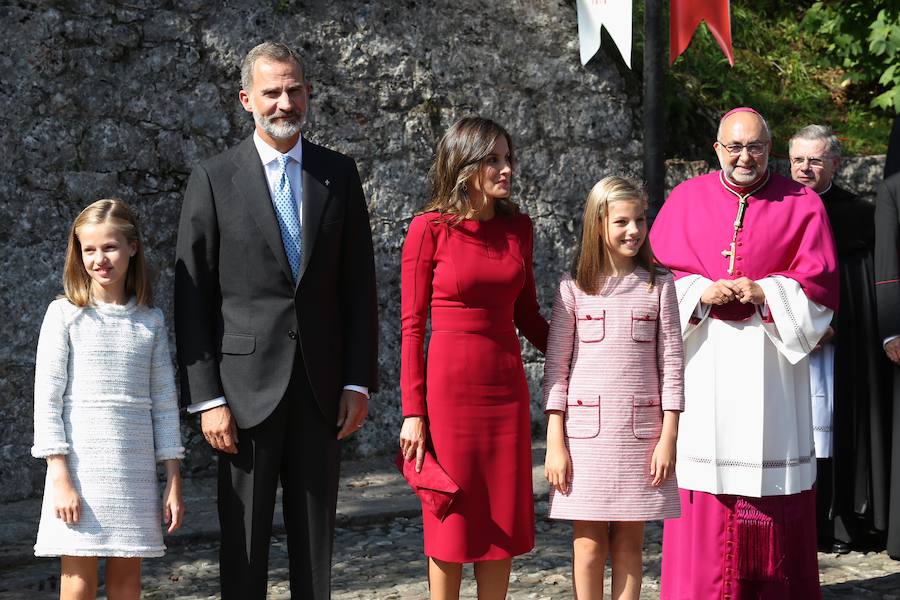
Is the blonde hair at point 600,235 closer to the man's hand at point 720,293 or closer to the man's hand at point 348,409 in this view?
the man's hand at point 720,293

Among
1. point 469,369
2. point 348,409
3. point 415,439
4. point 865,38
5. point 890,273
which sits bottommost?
point 415,439

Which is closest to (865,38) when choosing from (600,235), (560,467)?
(600,235)

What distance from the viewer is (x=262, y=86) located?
3973 millimetres

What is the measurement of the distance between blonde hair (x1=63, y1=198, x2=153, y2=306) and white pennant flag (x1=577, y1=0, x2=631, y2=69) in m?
4.05

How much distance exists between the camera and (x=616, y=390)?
4289 mm

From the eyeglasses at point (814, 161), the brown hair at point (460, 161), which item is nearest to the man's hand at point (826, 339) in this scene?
the eyeglasses at point (814, 161)

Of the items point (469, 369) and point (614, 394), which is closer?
point (469, 369)

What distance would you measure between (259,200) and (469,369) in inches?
33.8

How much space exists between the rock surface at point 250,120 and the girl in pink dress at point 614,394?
3201 millimetres

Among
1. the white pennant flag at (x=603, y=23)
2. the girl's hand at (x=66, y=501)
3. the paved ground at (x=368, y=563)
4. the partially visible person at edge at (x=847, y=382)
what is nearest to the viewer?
the girl's hand at (x=66, y=501)

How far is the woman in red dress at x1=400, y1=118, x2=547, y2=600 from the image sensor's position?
417 cm

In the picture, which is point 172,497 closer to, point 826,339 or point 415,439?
point 415,439

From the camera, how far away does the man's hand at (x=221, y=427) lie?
3922 millimetres

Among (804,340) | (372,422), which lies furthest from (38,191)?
(804,340)
